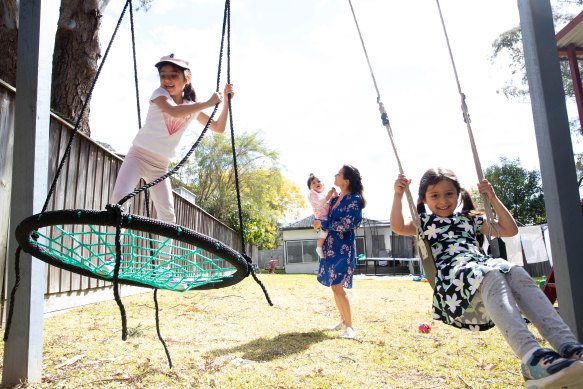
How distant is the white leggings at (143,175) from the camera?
2146mm

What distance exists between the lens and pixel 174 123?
2.29 m

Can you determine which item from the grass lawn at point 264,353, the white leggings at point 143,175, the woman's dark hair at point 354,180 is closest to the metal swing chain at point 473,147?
the grass lawn at point 264,353

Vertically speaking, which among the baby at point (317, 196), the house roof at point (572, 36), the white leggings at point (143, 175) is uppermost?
the house roof at point (572, 36)

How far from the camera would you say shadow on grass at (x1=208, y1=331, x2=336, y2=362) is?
262cm

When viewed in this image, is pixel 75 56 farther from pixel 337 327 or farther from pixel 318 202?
pixel 337 327

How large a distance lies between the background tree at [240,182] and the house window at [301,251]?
1.71 meters

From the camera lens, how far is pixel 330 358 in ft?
8.36

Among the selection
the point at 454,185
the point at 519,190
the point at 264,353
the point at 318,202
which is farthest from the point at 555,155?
the point at 519,190

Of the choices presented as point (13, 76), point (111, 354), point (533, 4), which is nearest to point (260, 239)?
point (13, 76)

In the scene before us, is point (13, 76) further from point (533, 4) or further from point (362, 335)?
point (533, 4)

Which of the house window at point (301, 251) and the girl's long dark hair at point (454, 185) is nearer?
the girl's long dark hair at point (454, 185)

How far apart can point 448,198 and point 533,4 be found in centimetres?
96

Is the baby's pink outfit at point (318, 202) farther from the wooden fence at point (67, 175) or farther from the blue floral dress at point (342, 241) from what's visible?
the wooden fence at point (67, 175)

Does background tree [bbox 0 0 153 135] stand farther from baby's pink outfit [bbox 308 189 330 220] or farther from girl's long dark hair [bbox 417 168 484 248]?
girl's long dark hair [bbox 417 168 484 248]
